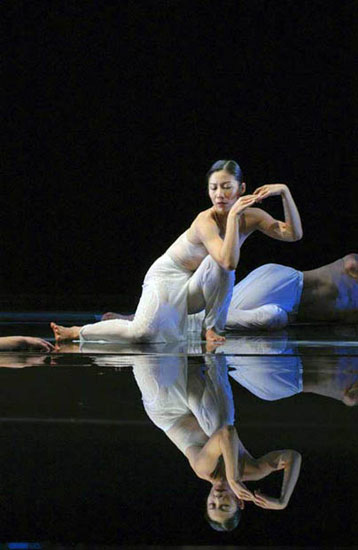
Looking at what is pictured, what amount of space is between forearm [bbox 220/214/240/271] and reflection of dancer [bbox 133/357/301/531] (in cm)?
73

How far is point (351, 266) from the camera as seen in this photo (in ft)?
15.7

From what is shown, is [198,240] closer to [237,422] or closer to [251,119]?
[237,422]

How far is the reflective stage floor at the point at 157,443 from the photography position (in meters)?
1.30

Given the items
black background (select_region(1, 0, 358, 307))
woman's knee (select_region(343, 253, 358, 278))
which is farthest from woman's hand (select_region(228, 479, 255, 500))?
black background (select_region(1, 0, 358, 307))

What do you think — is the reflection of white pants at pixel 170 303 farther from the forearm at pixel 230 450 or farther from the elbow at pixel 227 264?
the forearm at pixel 230 450

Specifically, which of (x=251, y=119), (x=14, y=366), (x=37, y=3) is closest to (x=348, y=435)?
(x=14, y=366)

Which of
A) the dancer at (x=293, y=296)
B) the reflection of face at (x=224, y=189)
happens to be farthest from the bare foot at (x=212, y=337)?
the dancer at (x=293, y=296)

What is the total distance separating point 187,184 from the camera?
6.82 meters

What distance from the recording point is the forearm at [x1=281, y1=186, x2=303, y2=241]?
11.7ft

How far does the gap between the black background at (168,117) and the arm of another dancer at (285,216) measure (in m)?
2.87

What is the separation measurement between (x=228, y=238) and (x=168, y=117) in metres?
3.26

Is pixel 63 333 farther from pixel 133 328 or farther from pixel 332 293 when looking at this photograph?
pixel 332 293

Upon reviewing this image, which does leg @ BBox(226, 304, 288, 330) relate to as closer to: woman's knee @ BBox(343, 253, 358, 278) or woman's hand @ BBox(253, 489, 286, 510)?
woman's knee @ BBox(343, 253, 358, 278)

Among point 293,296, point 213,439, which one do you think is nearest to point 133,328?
point 293,296
